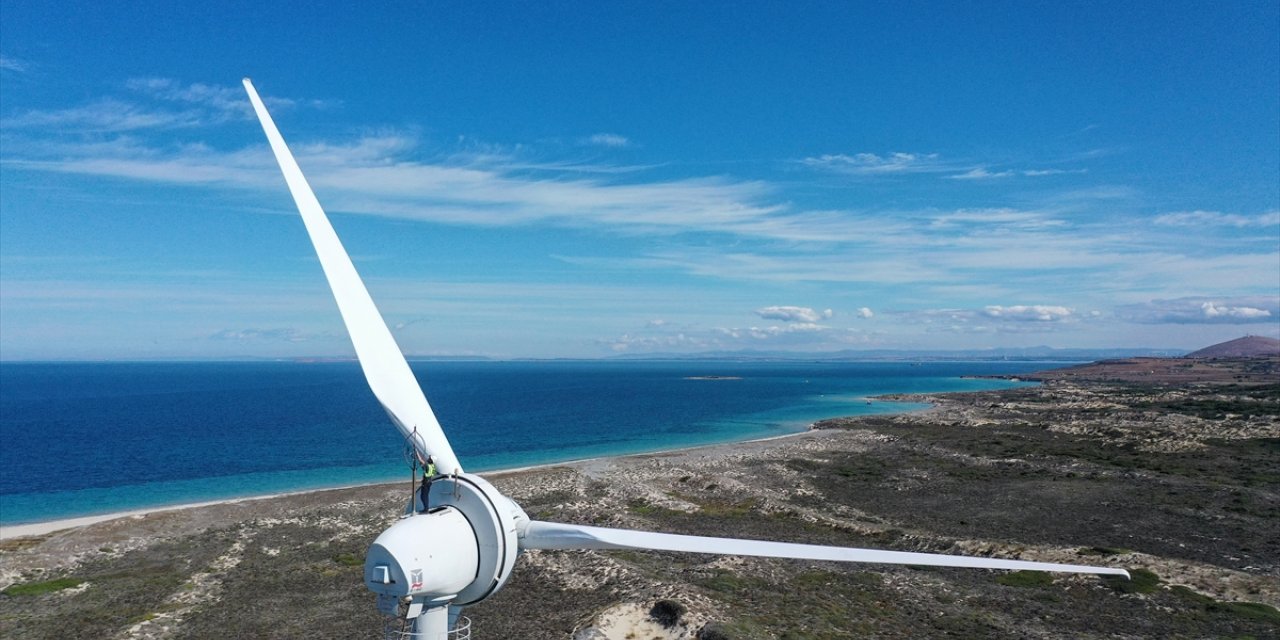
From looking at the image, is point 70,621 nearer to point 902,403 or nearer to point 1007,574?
point 1007,574

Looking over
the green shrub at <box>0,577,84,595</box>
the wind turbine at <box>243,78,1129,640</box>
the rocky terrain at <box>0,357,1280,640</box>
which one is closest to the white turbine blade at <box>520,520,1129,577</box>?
the wind turbine at <box>243,78,1129,640</box>

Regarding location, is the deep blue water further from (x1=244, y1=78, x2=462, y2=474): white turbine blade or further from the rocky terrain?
(x1=244, y1=78, x2=462, y2=474): white turbine blade

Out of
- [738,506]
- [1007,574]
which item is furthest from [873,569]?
[738,506]

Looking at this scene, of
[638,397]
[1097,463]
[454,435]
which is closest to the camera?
[1097,463]

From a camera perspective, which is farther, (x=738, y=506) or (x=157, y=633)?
(x=738, y=506)

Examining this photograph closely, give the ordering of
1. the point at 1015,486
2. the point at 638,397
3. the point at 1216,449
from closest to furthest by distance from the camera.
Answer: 1. the point at 1015,486
2. the point at 1216,449
3. the point at 638,397

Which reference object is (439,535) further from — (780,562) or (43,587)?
(43,587)
